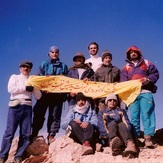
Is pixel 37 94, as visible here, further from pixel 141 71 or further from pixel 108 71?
pixel 141 71

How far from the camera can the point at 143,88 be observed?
8766 millimetres

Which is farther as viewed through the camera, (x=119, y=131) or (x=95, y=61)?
(x=95, y=61)

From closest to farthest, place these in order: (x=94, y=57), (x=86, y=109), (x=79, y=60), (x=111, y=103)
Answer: (x=111, y=103) < (x=86, y=109) < (x=79, y=60) < (x=94, y=57)

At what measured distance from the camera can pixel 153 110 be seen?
8422 mm

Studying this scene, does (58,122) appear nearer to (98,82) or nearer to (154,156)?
(98,82)

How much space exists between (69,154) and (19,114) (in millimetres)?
1957

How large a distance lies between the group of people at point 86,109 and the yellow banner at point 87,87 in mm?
177

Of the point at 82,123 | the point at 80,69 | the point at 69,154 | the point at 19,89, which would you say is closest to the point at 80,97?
the point at 82,123

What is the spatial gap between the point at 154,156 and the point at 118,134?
1158mm

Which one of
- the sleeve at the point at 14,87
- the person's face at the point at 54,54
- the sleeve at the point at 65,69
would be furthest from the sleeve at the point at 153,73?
the sleeve at the point at 14,87

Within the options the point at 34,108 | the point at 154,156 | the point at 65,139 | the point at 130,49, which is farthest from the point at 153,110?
the point at 34,108

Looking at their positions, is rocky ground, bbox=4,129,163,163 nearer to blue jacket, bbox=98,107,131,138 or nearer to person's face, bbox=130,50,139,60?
blue jacket, bbox=98,107,131,138

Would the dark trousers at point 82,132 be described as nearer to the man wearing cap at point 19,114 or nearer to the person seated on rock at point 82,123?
the person seated on rock at point 82,123

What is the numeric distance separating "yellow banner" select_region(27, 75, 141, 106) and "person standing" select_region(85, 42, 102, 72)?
3.07 feet
